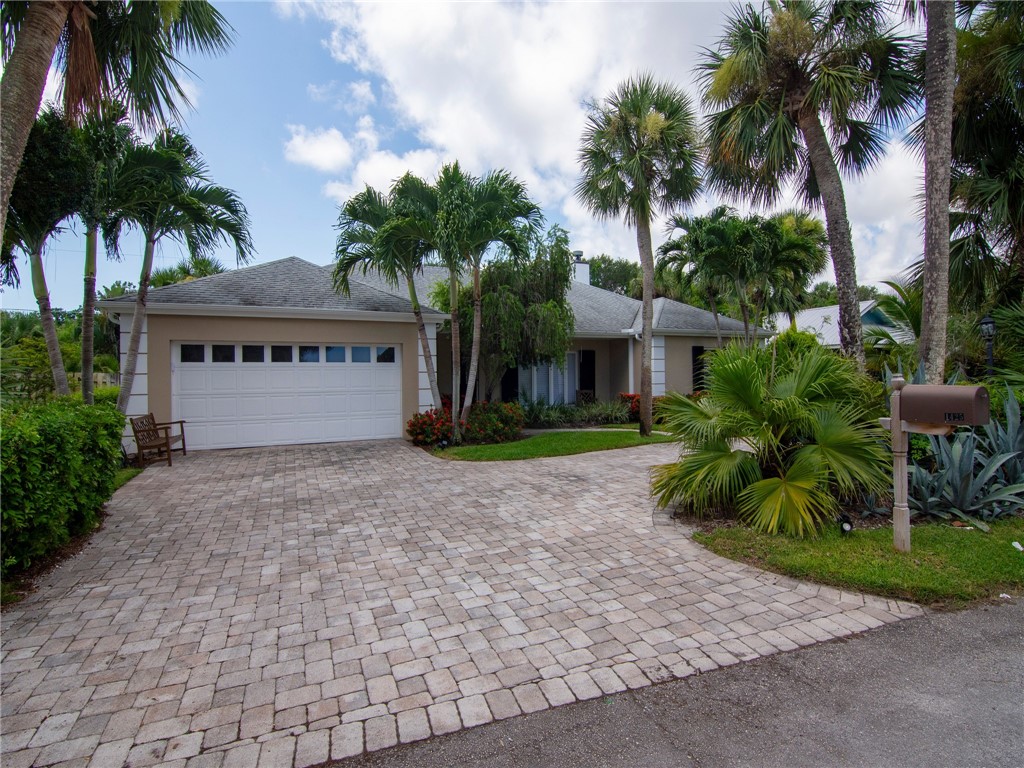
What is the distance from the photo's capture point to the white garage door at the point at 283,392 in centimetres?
1088

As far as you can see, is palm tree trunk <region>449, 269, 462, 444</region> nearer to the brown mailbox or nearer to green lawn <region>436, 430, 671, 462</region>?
green lawn <region>436, 430, 671, 462</region>

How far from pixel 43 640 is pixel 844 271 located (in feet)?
34.4

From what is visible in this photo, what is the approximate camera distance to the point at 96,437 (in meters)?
5.53

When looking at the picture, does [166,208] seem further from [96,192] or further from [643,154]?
[643,154]

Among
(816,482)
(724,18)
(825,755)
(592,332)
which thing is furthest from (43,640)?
(592,332)

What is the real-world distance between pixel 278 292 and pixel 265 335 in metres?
1.21

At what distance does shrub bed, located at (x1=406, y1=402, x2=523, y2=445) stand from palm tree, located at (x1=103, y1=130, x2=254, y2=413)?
4937 millimetres

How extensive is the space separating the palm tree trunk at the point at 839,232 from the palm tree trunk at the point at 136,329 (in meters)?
11.8

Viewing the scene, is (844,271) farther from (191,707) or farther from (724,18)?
(191,707)

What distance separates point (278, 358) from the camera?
11.5 metres


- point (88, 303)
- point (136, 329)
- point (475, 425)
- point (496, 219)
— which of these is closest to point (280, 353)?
point (136, 329)

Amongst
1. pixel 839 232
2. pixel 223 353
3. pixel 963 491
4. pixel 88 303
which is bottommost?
pixel 963 491

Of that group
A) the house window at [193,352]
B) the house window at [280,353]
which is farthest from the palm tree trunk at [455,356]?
the house window at [193,352]

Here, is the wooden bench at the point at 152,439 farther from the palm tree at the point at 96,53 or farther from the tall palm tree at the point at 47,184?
the palm tree at the point at 96,53
